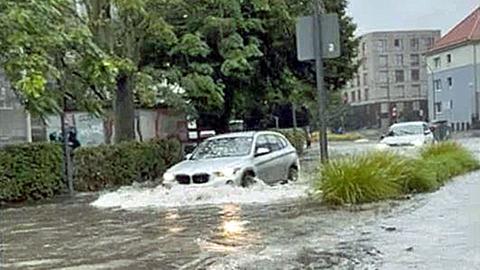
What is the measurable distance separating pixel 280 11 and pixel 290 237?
55.4 feet

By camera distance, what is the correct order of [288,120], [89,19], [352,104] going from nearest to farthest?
1. [89,19]
2. [288,120]
3. [352,104]

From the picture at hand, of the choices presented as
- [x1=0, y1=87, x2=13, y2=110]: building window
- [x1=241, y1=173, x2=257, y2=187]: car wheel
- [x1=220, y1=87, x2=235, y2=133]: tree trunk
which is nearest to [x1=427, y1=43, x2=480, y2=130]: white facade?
[x1=220, y1=87, x2=235, y2=133]: tree trunk

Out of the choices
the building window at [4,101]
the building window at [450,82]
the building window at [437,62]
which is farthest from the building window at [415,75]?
the building window at [4,101]

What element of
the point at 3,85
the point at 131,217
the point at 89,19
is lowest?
the point at 131,217

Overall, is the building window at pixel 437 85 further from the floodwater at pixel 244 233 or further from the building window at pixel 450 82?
the floodwater at pixel 244 233

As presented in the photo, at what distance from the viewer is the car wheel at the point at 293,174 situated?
19.1m

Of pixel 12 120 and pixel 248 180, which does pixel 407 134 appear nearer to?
pixel 12 120

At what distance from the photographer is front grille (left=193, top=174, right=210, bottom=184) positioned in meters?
16.1

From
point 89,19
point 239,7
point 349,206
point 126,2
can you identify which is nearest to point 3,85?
point 89,19

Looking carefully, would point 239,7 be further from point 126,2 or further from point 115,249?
point 115,249

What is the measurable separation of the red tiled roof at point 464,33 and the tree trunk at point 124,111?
50.5 m

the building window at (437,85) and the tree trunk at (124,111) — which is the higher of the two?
the building window at (437,85)

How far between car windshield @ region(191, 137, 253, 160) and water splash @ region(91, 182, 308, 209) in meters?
1.00

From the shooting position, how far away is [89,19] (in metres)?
21.4
